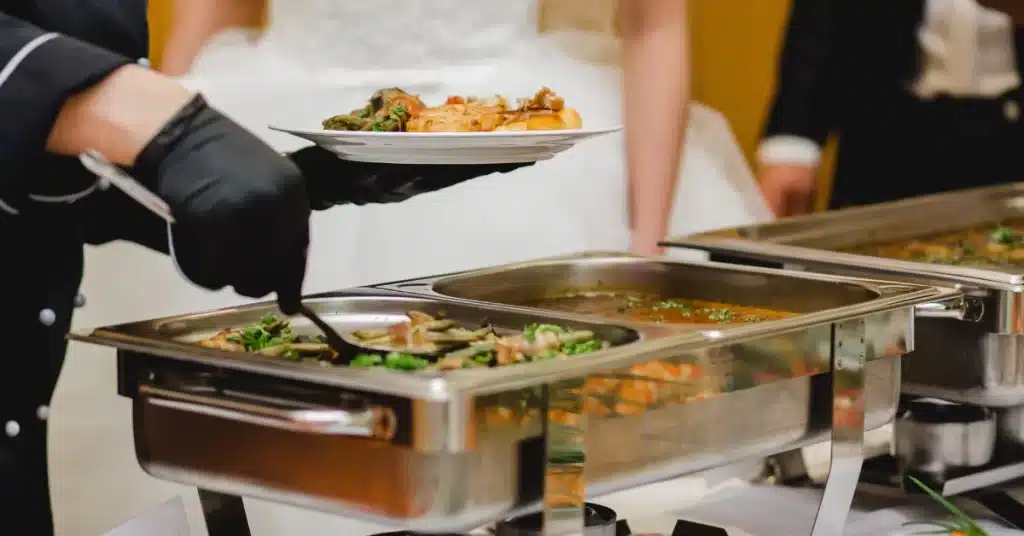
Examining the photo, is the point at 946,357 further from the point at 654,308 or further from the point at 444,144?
the point at 444,144

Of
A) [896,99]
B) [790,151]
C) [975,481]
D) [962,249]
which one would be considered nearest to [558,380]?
[975,481]

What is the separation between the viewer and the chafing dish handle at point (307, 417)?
3.30ft

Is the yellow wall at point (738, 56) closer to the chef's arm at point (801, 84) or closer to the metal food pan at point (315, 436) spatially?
the chef's arm at point (801, 84)

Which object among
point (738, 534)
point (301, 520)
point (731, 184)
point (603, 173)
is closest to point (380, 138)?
point (738, 534)

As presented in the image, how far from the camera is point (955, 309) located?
1.58m

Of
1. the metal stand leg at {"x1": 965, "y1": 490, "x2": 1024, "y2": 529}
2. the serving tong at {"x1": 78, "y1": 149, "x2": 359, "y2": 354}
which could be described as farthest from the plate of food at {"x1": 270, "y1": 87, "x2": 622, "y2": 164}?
the metal stand leg at {"x1": 965, "y1": 490, "x2": 1024, "y2": 529}

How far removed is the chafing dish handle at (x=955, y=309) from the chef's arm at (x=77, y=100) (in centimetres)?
90

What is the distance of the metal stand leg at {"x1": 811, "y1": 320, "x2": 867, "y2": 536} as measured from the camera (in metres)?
1.35

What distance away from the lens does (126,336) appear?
1173 millimetres

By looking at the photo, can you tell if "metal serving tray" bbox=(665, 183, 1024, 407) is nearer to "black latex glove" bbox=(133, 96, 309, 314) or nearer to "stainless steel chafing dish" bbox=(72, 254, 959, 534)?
"stainless steel chafing dish" bbox=(72, 254, 959, 534)

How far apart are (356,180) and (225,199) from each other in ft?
1.50

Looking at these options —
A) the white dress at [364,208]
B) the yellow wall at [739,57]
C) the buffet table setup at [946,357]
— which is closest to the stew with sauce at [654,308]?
the buffet table setup at [946,357]

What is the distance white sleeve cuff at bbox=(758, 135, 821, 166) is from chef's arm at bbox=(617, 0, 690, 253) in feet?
1.97

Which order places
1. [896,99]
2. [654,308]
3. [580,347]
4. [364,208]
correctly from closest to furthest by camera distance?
[580,347]
[654,308]
[364,208]
[896,99]
